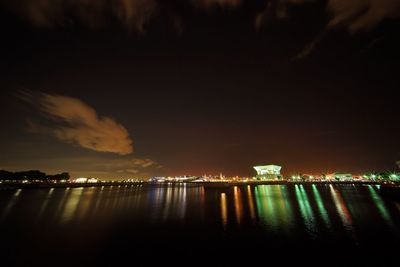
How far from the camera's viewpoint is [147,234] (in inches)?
759

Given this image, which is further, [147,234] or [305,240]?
[147,234]

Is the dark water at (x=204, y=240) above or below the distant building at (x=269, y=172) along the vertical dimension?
below

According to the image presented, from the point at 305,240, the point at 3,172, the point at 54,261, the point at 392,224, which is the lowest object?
the point at 54,261

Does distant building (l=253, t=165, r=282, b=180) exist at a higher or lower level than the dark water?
higher

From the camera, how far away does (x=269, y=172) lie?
579 ft

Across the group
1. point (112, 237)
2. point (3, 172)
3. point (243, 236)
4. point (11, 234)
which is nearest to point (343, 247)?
point (243, 236)

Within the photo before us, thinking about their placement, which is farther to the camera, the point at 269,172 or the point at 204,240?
the point at 269,172

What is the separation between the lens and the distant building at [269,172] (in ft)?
571

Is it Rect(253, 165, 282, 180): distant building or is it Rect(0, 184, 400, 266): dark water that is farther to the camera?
Rect(253, 165, 282, 180): distant building

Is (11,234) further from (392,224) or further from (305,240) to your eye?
(392,224)

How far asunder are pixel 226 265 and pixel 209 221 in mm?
11949

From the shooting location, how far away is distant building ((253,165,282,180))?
17412 centimetres

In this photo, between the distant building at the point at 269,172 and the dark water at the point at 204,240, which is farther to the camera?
the distant building at the point at 269,172

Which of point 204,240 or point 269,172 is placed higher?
point 269,172
